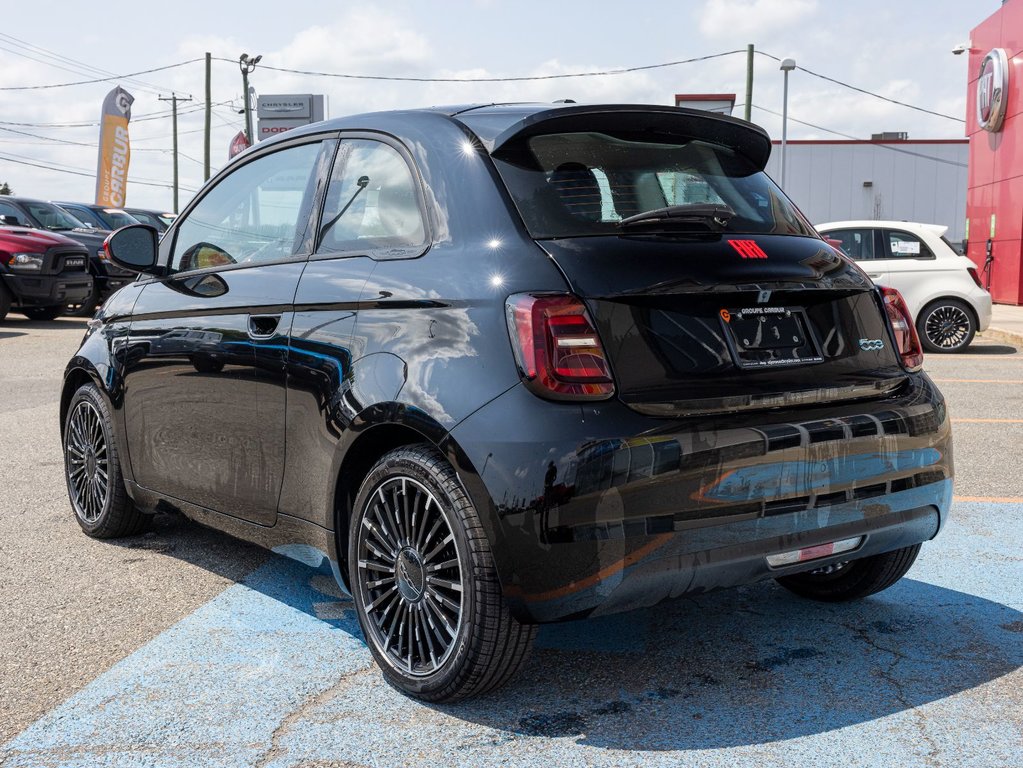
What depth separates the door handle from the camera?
388 centimetres

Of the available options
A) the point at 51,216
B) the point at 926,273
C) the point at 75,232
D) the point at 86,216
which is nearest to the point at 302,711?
the point at 926,273

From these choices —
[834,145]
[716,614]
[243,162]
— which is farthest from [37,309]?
[834,145]

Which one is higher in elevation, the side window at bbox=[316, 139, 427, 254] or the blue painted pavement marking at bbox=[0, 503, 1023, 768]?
the side window at bbox=[316, 139, 427, 254]

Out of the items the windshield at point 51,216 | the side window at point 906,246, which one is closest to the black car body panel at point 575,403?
the side window at point 906,246

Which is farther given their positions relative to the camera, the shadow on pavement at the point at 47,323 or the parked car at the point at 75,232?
the parked car at the point at 75,232

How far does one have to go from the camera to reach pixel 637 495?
9.75 feet

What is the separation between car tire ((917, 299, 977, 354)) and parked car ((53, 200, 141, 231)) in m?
15.5

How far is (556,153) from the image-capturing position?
3.46 m

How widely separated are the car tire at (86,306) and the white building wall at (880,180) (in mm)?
35350

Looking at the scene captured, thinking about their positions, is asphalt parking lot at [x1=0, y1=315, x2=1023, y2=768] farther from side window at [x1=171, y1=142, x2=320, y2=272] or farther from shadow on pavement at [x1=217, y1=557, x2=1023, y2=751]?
side window at [x1=171, y1=142, x2=320, y2=272]

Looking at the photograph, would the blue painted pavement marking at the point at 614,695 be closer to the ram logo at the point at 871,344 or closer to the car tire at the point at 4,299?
the ram logo at the point at 871,344

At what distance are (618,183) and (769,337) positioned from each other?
0.64 m

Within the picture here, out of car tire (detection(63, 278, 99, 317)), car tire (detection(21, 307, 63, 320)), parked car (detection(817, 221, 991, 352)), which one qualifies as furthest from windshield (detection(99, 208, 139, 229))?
parked car (detection(817, 221, 991, 352))

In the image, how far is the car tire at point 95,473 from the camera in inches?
198
